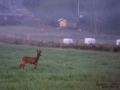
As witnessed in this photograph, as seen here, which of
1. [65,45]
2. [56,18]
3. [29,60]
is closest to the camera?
[29,60]

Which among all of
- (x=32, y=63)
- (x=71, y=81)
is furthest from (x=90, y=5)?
(x=71, y=81)

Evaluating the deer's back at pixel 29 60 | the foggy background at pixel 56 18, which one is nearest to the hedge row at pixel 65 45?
the foggy background at pixel 56 18

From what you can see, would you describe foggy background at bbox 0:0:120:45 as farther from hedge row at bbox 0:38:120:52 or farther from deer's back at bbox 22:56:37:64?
deer's back at bbox 22:56:37:64

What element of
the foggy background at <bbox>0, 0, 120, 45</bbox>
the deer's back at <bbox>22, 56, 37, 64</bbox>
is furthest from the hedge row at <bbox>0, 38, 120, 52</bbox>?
the deer's back at <bbox>22, 56, 37, 64</bbox>

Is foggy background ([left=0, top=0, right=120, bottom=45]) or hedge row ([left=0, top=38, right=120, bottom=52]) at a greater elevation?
foggy background ([left=0, top=0, right=120, bottom=45])

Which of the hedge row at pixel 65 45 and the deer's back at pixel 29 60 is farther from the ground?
the hedge row at pixel 65 45

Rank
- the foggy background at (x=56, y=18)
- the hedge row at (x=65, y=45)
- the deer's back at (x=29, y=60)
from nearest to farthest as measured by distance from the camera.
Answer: the deer's back at (x=29, y=60)
the hedge row at (x=65, y=45)
the foggy background at (x=56, y=18)

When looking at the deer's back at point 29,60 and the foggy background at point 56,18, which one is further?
the foggy background at point 56,18

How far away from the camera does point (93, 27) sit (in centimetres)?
2008

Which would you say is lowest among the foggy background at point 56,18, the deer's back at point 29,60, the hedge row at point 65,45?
the deer's back at point 29,60

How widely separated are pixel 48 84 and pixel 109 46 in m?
10.9

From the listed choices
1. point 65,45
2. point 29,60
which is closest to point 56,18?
point 65,45

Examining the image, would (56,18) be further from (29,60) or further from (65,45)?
(29,60)

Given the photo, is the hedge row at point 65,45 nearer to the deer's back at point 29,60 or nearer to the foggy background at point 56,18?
the foggy background at point 56,18
